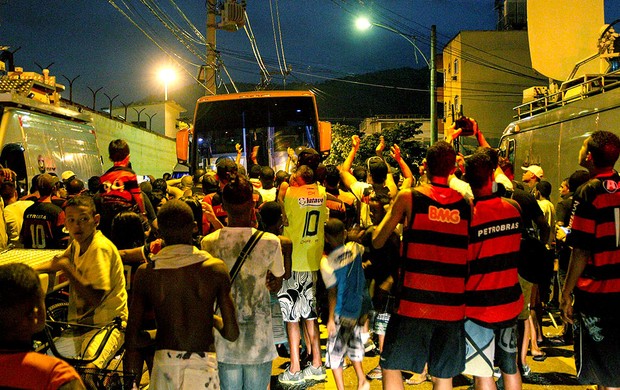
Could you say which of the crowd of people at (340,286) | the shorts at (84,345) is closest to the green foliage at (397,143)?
the crowd of people at (340,286)

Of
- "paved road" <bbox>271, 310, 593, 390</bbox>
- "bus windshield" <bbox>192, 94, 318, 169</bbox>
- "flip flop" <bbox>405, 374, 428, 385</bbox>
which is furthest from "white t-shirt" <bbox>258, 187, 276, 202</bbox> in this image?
"bus windshield" <bbox>192, 94, 318, 169</bbox>

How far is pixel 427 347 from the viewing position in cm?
384

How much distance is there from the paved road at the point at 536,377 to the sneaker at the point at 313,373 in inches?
2.6

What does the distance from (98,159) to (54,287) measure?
9744 millimetres

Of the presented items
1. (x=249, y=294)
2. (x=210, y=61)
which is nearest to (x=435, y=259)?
(x=249, y=294)

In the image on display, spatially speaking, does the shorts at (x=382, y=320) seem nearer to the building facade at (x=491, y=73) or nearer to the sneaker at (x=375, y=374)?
the sneaker at (x=375, y=374)

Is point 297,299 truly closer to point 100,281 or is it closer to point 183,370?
point 100,281

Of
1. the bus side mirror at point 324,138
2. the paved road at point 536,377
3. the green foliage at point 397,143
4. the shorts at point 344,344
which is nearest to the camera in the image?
the shorts at point 344,344

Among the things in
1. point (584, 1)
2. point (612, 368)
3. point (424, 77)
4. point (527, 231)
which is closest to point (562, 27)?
point (584, 1)

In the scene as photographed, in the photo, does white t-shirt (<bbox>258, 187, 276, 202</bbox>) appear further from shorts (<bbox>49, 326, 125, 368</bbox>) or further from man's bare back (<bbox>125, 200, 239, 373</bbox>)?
man's bare back (<bbox>125, 200, 239, 373</bbox>)

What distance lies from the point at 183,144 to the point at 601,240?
8267mm

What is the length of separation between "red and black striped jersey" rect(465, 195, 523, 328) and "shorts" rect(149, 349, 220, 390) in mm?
1899

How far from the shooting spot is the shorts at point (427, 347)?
381 centimetres

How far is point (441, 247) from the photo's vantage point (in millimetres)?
3793
